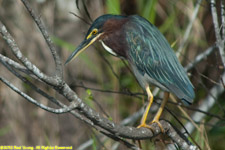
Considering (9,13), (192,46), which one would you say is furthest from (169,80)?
(9,13)

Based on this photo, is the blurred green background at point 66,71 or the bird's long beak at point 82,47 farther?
the blurred green background at point 66,71

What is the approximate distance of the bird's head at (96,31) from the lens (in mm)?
2123

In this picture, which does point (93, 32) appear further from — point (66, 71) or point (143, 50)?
point (66, 71)

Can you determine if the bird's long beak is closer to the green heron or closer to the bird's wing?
the green heron

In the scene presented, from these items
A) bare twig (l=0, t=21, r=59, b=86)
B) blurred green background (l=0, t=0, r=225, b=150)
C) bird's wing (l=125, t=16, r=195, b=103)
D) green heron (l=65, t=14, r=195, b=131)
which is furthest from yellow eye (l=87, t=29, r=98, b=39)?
blurred green background (l=0, t=0, r=225, b=150)

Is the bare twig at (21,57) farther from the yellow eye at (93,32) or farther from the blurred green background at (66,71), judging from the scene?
the blurred green background at (66,71)


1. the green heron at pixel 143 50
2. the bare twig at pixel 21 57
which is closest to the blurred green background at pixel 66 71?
the green heron at pixel 143 50

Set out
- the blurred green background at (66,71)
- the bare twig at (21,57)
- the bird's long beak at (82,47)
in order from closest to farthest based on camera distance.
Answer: the bare twig at (21,57), the bird's long beak at (82,47), the blurred green background at (66,71)

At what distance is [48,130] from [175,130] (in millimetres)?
2008

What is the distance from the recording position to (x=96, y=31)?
2.21 metres

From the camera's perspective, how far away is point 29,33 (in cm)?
366

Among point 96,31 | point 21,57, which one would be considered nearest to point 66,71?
point 96,31

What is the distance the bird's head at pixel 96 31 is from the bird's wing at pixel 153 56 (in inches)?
4.5

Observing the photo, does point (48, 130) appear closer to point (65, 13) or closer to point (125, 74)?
point (125, 74)
